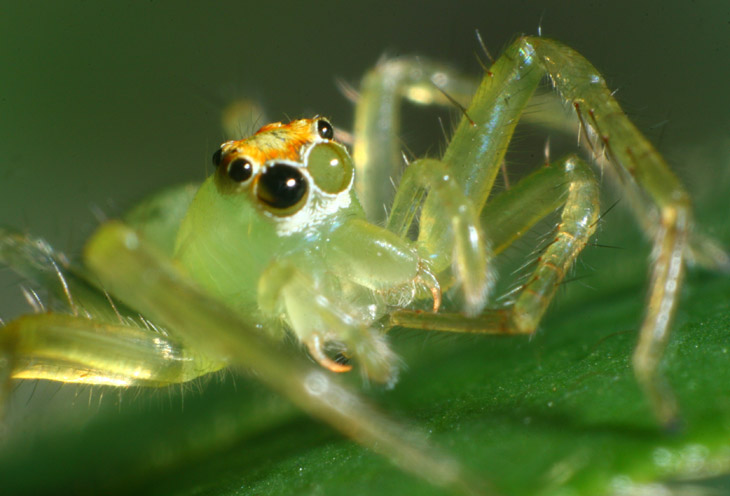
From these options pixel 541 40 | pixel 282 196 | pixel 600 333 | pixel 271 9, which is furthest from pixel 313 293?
pixel 271 9

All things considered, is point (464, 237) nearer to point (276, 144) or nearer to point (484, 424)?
point (484, 424)

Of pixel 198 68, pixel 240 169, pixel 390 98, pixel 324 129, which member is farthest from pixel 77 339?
pixel 198 68

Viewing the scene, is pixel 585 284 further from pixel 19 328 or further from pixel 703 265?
pixel 19 328

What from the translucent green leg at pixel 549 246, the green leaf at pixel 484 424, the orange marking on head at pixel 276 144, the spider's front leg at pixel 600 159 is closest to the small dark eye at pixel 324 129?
the orange marking on head at pixel 276 144

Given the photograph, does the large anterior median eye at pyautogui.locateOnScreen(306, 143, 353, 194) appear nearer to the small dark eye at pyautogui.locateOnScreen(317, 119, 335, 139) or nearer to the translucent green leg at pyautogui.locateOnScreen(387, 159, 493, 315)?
the small dark eye at pyautogui.locateOnScreen(317, 119, 335, 139)

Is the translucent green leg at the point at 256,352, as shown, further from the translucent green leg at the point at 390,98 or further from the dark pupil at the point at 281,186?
the translucent green leg at the point at 390,98

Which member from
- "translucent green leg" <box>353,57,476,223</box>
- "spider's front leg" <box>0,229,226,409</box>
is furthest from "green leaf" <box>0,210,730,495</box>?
"translucent green leg" <box>353,57,476,223</box>
